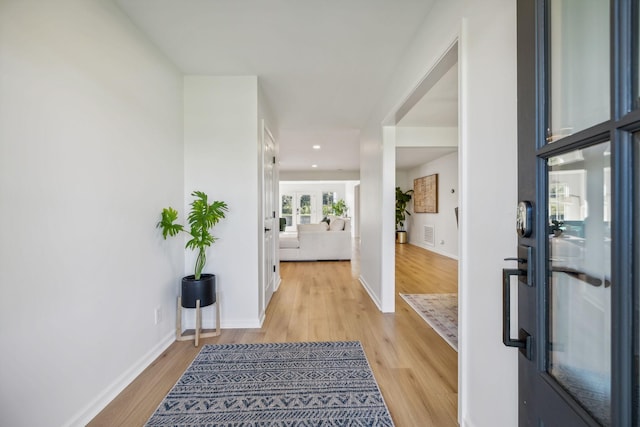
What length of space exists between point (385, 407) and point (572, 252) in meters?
1.41

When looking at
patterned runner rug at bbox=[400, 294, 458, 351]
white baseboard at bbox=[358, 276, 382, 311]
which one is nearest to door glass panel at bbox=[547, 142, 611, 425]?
patterned runner rug at bbox=[400, 294, 458, 351]

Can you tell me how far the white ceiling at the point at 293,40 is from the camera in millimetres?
1771

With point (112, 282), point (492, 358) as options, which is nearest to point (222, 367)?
point (112, 282)

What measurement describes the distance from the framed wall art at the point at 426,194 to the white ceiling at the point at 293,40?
4.54 metres

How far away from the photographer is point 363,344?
235 cm

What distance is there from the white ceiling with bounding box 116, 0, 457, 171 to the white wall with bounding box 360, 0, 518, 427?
47 centimetres

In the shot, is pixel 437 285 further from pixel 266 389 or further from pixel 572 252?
pixel 572 252

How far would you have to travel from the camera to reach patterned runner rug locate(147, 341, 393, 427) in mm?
1530

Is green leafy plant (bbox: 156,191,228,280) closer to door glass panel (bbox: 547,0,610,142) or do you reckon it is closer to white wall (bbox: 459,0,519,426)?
white wall (bbox: 459,0,519,426)

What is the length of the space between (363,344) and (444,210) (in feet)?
17.6

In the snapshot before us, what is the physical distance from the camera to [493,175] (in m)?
1.20

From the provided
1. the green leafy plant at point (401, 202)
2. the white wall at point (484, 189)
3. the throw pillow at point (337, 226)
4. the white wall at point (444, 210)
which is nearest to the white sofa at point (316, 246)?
the throw pillow at point (337, 226)

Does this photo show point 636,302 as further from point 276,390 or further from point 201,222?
point 201,222

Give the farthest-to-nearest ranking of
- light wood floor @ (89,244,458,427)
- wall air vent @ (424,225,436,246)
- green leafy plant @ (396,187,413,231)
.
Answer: green leafy plant @ (396,187,413,231) < wall air vent @ (424,225,436,246) < light wood floor @ (89,244,458,427)
